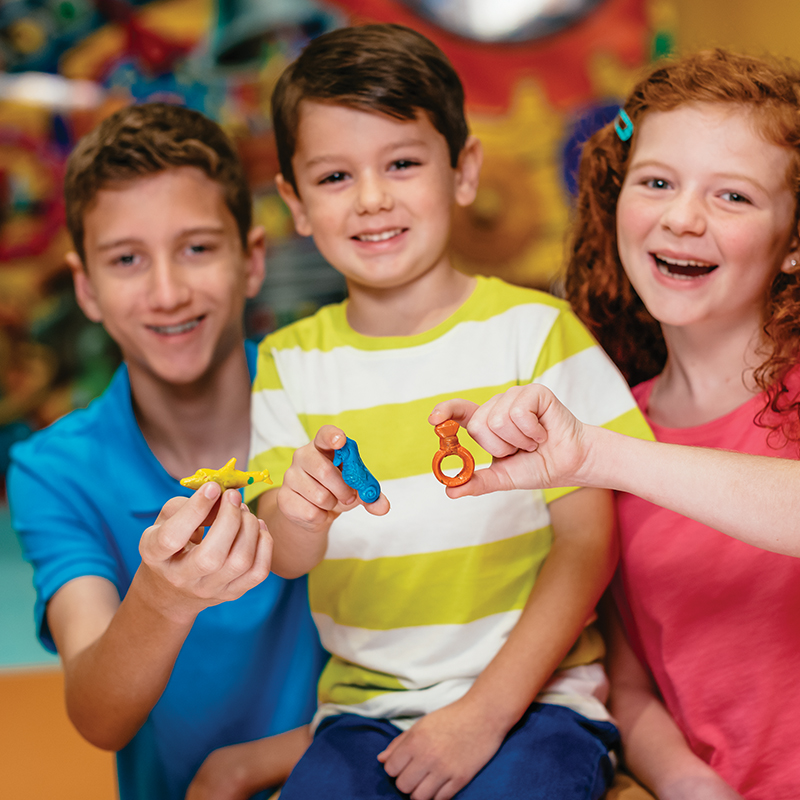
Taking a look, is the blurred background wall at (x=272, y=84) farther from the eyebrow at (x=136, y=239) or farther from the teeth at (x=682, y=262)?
the teeth at (x=682, y=262)

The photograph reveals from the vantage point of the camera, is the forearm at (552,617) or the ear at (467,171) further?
the ear at (467,171)

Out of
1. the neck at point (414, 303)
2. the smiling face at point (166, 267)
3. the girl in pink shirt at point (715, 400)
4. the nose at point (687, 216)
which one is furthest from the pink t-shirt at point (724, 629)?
the smiling face at point (166, 267)

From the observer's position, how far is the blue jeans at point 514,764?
0.92 metres

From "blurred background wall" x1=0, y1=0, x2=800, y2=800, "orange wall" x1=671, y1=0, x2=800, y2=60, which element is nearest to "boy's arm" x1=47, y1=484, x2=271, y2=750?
"blurred background wall" x1=0, y1=0, x2=800, y2=800

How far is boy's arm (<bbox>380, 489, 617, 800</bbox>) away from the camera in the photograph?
95cm

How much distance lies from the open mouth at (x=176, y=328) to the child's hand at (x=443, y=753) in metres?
0.67

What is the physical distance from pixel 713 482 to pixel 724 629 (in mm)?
297

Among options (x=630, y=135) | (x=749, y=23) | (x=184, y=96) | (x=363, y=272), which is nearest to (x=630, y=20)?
(x=749, y=23)

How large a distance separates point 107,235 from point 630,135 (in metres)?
0.76

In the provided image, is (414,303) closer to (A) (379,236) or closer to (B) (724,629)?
(A) (379,236)

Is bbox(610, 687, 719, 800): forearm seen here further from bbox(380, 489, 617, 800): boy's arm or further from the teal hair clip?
the teal hair clip

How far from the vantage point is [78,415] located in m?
1.33

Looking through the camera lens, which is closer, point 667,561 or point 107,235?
point 667,561

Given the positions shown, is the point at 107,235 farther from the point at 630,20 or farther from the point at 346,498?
the point at 630,20
